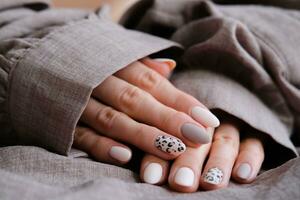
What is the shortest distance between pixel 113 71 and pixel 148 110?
1.9 inches

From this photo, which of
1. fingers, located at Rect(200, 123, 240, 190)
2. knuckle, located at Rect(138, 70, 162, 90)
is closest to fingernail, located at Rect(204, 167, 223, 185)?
fingers, located at Rect(200, 123, 240, 190)

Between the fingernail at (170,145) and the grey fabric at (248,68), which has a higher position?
the grey fabric at (248,68)

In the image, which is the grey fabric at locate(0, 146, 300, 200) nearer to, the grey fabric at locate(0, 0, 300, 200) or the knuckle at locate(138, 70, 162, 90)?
the grey fabric at locate(0, 0, 300, 200)

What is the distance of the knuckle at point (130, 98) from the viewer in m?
0.44

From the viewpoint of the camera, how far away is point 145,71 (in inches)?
18.6

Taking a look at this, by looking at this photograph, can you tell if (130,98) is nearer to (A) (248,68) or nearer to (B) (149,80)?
(B) (149,80)

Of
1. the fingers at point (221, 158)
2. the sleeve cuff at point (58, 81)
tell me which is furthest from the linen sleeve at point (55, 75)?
the fingers at point (221, 158)

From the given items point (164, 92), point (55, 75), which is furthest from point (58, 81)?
point (164, 92)

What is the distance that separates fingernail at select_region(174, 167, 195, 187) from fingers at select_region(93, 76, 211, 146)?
0.03 m

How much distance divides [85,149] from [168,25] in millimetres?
249

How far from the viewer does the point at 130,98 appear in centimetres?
45

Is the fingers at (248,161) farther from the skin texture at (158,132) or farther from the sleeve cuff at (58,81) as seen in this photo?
the sleeve cuff at (58,81)

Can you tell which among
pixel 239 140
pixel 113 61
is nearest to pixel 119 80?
pixel 113 61

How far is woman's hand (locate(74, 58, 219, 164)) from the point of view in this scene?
0.41 meters
